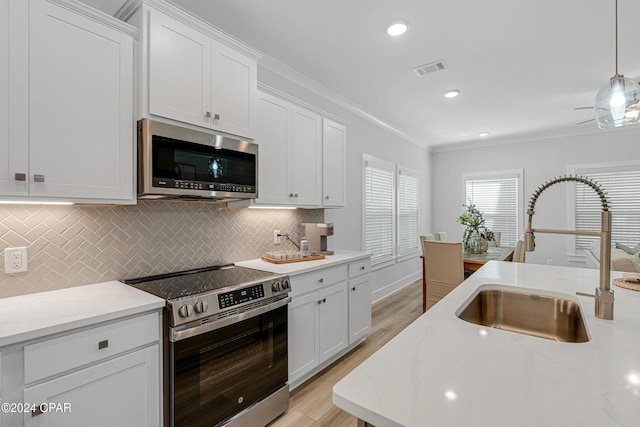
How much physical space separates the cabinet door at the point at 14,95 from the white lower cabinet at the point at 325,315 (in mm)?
1579

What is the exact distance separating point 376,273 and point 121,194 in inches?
143

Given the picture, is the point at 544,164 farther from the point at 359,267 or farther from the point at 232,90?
the point at 232,90

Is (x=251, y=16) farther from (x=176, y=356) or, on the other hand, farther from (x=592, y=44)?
(x=592, y=44)

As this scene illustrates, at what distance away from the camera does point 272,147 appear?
99.7 inches

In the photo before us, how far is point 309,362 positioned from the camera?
239cm

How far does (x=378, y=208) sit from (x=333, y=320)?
7.85 ft

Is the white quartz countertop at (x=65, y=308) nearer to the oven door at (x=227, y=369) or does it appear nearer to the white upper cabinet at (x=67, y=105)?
the oven door at (x=227, y=369)

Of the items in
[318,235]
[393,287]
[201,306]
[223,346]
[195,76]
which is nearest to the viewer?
[201,306]

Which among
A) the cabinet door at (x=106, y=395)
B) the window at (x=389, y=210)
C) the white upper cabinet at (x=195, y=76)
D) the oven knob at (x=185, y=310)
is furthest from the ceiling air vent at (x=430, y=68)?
the cabinet door at (x=106, y=395)

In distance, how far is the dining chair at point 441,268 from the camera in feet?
10.6

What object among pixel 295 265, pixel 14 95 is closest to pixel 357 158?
pixel 295 265

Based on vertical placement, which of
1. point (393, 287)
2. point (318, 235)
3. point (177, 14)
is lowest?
point (393, 287)

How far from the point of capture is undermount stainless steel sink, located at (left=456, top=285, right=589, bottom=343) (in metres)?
1.39

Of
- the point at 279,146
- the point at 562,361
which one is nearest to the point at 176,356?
the point at 562,361
